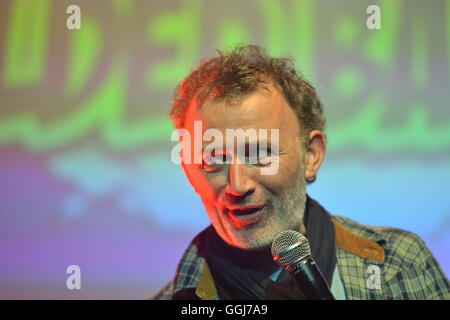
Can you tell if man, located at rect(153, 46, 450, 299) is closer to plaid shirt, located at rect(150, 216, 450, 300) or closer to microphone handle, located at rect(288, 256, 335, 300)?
plaid shirt, located at rect(150, 216, 450, 300)

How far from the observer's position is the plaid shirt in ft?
5.22

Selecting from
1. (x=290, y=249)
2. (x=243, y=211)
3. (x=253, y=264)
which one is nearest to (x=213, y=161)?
(x=243, y=211)

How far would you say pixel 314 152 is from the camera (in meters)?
1.67

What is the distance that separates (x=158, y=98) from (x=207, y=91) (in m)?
0.42

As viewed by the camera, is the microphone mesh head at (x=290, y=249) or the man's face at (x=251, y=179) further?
the man's face at (x=251, y=179)

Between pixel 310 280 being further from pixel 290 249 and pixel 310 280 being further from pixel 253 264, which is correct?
pixel 253 264

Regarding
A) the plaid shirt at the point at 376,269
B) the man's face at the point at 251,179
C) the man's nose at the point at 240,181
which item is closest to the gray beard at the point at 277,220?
the man's face at the point at 251,179

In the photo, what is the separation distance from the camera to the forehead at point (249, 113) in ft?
4.82

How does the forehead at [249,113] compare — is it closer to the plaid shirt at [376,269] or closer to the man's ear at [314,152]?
the man's ear at [314,152]

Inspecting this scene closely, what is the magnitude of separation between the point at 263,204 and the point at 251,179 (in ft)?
0.29

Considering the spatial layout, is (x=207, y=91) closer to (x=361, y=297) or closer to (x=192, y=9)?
(x=192, y=9)

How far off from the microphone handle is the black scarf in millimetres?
458

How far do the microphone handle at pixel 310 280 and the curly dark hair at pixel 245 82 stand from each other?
621 mm

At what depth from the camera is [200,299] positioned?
1.67 m
